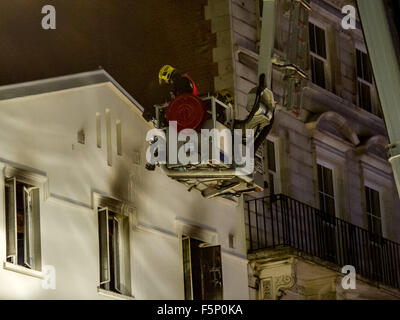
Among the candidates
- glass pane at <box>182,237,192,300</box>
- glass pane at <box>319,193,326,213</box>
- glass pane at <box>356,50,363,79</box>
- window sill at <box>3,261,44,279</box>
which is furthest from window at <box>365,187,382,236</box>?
window sill at <box>3,261,44,279</box>

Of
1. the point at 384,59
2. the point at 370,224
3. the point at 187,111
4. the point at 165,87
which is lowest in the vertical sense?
the point at 384,59

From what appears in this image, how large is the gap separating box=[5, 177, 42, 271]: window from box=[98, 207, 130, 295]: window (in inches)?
71.4

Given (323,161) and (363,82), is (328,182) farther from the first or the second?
(363,82)

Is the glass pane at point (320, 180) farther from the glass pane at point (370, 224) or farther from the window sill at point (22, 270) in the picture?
the window sill at point (22, 270)

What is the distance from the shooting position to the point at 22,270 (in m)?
18.3

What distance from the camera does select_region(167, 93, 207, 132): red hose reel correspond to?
19.4 metres

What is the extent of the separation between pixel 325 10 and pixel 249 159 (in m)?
9.06

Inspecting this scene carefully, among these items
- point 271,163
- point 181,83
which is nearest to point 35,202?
point 181,83

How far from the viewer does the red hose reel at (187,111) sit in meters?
19.4

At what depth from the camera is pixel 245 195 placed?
25.2 metres

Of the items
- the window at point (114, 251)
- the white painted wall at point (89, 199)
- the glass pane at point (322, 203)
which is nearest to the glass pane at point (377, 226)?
the glass pane at point (322, 203)

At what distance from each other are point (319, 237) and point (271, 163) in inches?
71.9

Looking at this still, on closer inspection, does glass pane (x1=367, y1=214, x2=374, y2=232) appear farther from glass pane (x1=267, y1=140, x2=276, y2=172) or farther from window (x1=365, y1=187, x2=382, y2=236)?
glass pane (x1=267, y1=140, x2=276, y2=172)

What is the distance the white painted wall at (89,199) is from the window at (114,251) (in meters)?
0.18
